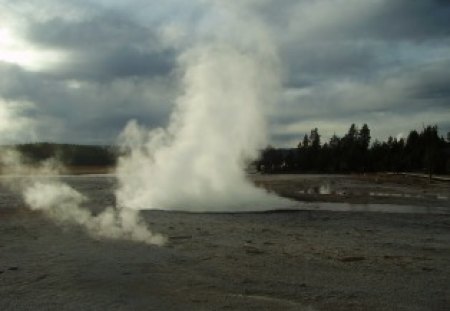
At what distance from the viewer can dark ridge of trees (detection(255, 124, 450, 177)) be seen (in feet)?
358

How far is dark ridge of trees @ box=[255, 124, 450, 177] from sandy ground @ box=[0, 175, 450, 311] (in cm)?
8333

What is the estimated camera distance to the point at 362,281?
10320mm

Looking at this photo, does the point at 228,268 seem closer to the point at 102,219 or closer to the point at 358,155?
the point at 102,219

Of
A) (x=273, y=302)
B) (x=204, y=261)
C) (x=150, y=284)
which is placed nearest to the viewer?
(x=273, y=302)

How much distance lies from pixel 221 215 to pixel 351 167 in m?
104

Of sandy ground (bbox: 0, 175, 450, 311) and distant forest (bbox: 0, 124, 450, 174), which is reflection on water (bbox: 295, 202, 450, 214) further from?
distant forest (bbox: 0, 124, 450, 174)

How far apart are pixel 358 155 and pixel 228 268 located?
11494 cm

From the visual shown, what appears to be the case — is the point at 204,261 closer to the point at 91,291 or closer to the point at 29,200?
the point at 91,291

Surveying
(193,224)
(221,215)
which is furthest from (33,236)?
(221,215)

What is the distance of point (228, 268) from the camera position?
450 inches

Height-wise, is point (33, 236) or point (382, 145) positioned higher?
point (382, 145)

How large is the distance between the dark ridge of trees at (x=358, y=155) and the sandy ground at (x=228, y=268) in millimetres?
83334

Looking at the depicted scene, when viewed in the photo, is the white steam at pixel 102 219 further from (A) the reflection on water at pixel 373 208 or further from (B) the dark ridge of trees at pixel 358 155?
(B) the dark ridge of trees at pixel 358 155

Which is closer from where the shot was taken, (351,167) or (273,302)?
(273,302)
